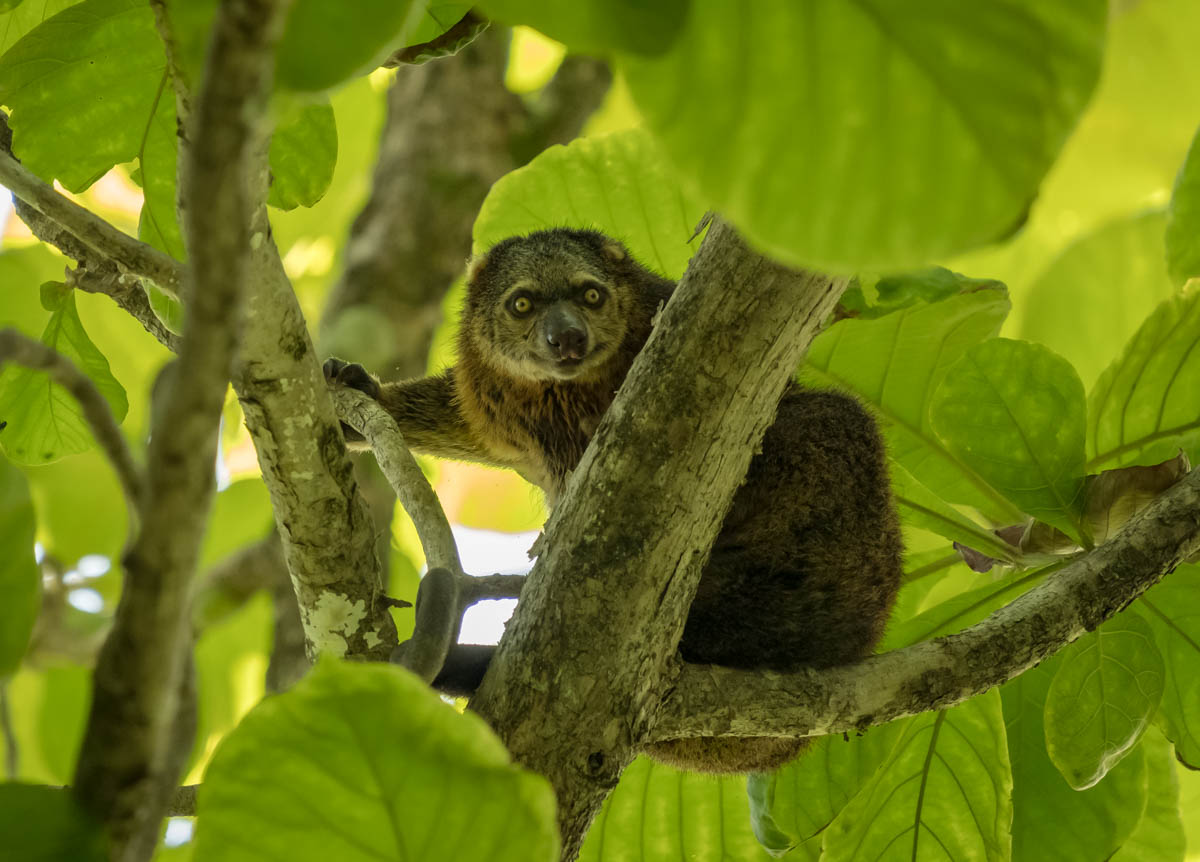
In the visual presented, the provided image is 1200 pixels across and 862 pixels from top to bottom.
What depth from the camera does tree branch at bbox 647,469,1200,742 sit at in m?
1.80

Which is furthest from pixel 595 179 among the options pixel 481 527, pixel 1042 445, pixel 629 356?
pixel 481 527

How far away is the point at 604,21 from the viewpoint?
79 cm

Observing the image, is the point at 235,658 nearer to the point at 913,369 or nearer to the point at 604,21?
the point at 913,369

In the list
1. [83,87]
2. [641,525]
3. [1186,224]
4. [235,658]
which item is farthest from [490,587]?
[235,658]

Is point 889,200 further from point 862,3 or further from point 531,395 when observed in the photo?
point 531,395

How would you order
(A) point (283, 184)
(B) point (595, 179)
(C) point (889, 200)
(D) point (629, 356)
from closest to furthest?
(C) point (889, 200) → (A) point (283, 184) → (B) point (595, 179) → (D) point (629, 356)

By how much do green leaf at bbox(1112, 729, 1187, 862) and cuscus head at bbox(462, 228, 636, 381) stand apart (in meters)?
1.79

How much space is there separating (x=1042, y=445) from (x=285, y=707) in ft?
4.98

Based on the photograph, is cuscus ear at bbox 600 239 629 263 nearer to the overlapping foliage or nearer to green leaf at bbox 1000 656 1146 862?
the overlapping foliage

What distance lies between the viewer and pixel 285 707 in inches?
39.0

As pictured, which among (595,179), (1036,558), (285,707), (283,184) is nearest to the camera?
(285,707)

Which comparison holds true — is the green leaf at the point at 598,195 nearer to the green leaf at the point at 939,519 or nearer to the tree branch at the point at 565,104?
the green leaf at the point at 939,519

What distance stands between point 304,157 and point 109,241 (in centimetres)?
60

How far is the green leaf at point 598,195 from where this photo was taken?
8.54 feet
